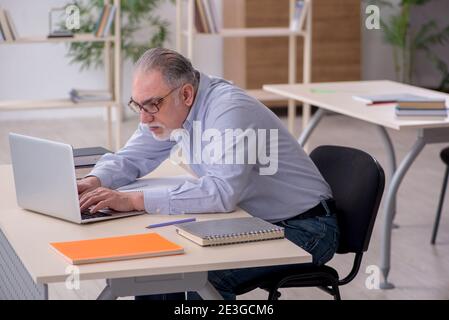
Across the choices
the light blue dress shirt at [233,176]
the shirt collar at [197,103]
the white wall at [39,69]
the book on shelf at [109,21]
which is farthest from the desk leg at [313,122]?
the white wall at [39,69]

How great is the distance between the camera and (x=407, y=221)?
16.6 ft

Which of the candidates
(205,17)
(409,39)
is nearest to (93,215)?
(205,17)

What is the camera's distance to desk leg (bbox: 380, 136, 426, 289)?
12.9ft

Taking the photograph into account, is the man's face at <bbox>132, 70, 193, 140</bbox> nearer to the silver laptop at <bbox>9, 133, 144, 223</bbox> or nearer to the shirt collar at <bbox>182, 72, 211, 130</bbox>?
the shirt collar at <bbox>182, 72, 211, 130</bbox>

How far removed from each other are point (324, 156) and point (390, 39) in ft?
18.7

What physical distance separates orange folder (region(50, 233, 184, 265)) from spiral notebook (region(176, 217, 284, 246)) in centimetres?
7

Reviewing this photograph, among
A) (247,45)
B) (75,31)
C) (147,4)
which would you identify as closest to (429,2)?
(247,45)

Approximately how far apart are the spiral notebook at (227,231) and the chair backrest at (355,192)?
51 centimetres

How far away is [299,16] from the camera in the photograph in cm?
699

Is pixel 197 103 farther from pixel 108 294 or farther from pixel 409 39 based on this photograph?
pixel 409 39

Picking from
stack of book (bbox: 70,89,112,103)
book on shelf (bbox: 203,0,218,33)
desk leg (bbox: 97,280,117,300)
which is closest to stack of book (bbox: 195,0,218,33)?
book on shelf (bbox: 203,0,218,33)

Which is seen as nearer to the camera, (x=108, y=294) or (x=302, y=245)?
(x=108, y=294)

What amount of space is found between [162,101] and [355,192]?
66cm

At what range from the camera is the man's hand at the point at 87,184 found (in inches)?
109
